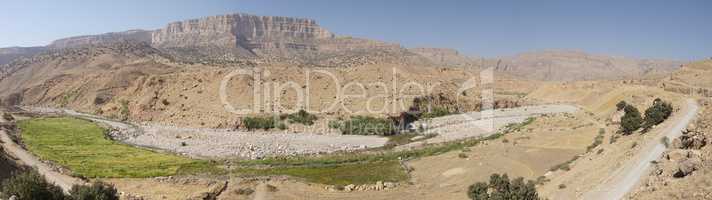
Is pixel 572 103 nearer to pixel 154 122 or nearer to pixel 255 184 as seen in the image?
pixel 154 122

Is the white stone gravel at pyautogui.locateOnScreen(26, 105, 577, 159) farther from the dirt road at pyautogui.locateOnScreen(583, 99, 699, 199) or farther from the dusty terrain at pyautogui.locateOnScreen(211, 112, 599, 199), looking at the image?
the dirt road at pyautogui.locateOnScreen(583, 99, 699, 199)

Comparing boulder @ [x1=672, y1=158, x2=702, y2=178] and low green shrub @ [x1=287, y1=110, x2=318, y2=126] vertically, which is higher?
boulder @ [x1=672, y1=158, x2=702, y2=178]

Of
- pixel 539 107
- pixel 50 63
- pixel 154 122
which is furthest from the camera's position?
pixel 50 63

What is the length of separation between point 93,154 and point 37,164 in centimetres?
992

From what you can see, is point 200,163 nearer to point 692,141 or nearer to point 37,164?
point 37,164

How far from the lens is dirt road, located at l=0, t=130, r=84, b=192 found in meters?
35.4

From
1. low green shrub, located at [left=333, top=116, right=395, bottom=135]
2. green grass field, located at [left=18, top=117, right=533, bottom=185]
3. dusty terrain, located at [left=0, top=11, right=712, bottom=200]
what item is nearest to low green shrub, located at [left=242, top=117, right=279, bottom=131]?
dusty terrain, located at [left=0, top=11, right=712, bottom=200]

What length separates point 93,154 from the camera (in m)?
51.8

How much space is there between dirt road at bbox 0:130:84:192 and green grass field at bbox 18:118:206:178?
4.41 feet

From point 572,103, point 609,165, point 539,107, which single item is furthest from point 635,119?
point 572,103

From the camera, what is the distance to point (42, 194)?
22891mm

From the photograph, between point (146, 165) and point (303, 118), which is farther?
point (303, 118)

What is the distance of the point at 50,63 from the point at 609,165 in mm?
166948

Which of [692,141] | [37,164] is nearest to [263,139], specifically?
[37,164]
